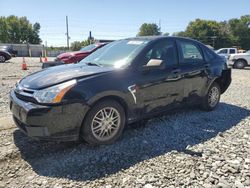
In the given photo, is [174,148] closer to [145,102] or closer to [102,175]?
[145,102]

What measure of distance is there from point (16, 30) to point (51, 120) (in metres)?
84.8

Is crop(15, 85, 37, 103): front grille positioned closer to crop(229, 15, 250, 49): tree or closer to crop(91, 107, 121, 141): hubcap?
crop(91, 107, 121, 141): hubcap

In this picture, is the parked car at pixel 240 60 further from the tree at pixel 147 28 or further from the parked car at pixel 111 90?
the tree at pixel 147 28

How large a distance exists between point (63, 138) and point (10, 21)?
86.3 meters

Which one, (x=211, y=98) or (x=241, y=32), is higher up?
(x=241, y=32)

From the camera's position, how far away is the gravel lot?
2.77 metres

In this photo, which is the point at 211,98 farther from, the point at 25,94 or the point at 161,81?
the point at 25,94

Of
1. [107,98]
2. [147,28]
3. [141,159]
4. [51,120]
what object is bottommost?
[141,159]

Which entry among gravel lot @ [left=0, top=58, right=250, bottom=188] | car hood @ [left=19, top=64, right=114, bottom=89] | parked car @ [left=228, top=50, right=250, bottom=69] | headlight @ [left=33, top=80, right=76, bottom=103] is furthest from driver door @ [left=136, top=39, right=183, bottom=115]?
parked car @ [left=228, top=50, right=250, bottom=69]

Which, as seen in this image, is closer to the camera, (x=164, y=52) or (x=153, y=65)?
(x=153, y=65)

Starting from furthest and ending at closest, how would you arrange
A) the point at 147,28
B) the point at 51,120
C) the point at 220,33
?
the point at 147,28 → the point at 220,33 → the point at 51,120

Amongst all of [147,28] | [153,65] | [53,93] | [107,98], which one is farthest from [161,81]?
[147,28]

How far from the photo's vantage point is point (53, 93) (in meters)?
3.07

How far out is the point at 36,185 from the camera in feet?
8.69
